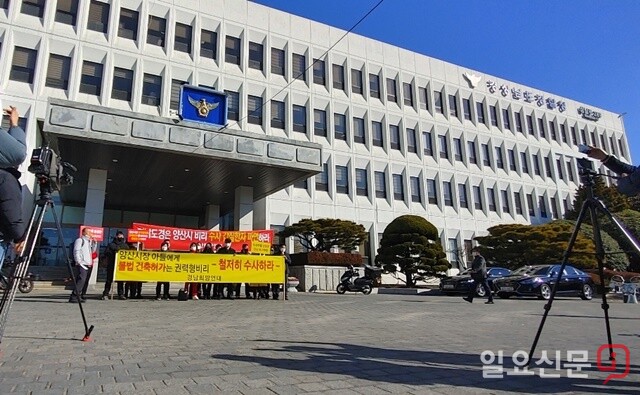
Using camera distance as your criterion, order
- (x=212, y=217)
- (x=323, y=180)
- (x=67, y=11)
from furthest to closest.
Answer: (x=323, y=180) → (x=212, y=217) → (x=67, y=11)

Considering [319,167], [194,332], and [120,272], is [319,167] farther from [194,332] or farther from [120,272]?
[194,332]

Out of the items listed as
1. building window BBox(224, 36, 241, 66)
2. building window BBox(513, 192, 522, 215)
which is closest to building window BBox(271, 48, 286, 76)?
building window BBox(224, 36, 241, 66)

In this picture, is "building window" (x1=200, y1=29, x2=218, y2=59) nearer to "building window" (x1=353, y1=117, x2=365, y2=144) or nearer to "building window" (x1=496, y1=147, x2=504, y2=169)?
"building window" (x1=353, y1=117, x2=365, y2=144)

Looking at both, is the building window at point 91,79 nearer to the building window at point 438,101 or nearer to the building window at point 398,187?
the building window at point 398,187

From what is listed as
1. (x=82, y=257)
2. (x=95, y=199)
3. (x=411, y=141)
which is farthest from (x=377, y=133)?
(x=82, y=257)

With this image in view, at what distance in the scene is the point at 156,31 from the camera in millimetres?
24641

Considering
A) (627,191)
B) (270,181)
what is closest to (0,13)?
(270,181)

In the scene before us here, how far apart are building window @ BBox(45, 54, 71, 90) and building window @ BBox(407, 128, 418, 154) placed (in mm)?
23859

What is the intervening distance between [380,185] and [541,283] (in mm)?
16488

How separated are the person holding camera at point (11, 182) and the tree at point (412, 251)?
21.5 metres

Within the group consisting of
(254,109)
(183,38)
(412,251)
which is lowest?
(412,251)

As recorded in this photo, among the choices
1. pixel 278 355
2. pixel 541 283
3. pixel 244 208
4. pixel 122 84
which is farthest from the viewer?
pixel 122 84

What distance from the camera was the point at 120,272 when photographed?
11.2m

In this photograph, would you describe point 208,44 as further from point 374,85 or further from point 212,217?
point 374,85
